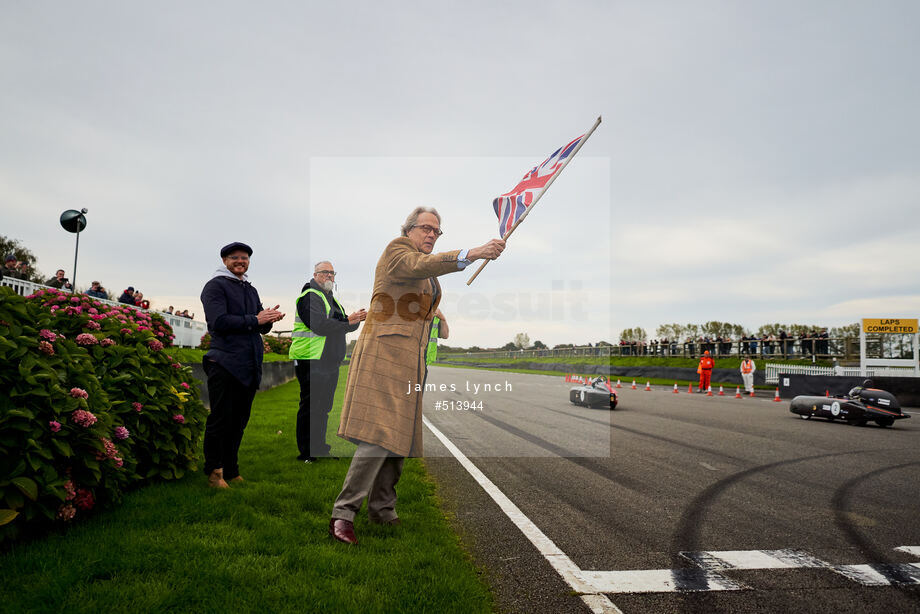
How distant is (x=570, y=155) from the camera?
449 centimetres

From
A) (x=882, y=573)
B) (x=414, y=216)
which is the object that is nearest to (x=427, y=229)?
(x=414, y=216)

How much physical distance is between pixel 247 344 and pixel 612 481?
3881mm

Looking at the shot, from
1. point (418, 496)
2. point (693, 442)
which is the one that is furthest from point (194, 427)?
point (693, 442)

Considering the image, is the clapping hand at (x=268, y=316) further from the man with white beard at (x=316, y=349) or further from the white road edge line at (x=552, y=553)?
the white road edge line at (x=552, y=553)

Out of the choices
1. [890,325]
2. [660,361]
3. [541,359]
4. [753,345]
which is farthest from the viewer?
[541,359]

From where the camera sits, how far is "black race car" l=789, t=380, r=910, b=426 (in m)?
11.1

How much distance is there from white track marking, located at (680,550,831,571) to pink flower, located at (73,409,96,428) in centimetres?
384

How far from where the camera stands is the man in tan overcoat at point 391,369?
3.54m

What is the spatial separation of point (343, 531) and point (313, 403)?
2.64m

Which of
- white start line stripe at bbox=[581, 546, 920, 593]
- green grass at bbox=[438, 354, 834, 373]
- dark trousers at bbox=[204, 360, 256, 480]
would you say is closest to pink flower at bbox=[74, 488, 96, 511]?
dark trousers at bbox=[204, 360, 256, 480]

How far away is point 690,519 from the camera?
4410mm

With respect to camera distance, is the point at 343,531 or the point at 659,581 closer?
the point at 659,581

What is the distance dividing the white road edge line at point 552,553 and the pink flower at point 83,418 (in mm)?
2935

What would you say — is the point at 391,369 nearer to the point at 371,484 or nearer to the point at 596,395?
the point at 371,484
